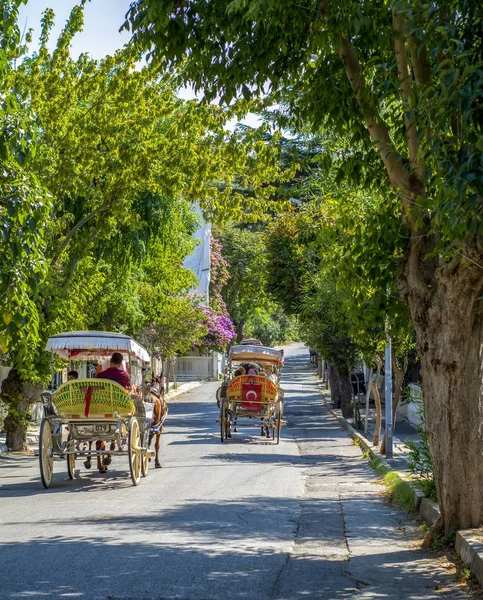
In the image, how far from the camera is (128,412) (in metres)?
15.9

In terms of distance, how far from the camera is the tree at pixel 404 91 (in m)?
8.77

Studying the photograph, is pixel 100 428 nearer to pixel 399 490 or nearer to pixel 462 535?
pixel 399 490

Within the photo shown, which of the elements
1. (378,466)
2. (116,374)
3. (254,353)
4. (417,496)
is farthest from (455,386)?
(254,353)

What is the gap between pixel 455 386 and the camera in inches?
393

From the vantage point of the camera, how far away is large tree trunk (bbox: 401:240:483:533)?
32.4 feet

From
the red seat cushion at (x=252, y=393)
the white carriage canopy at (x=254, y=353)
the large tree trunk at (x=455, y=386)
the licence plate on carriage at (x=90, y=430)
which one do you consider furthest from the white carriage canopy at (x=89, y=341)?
the white carriage canopy at (x=254, y=353)

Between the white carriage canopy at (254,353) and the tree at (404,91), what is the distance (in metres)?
16.4

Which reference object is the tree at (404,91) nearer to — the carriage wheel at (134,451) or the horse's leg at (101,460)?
the carriage wheel at (134,451)

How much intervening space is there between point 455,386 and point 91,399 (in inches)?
292

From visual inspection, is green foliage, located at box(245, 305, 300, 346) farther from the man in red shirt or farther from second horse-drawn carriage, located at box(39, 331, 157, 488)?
second horse-drawn carriage, located at box(39, 331, 157, 488)

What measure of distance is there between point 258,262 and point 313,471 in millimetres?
48729

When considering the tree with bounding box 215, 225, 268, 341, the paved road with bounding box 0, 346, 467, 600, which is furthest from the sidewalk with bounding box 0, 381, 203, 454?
the tree with bounding box 215, 225, 268, 341

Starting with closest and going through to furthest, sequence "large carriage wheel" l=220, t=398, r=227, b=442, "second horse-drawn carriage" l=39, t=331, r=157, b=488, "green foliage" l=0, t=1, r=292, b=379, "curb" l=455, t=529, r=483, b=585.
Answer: "curb" l=455, t=529, r=483, b=585
"second horse-drawn carriage" l=39, t=331, r=157, b=488
"green foliage" l=0, t=1, r=292, b=379
"large carriage wheel" l=220, t=398, r=227, b=442

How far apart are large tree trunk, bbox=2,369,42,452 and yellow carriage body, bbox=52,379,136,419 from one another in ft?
22.4
